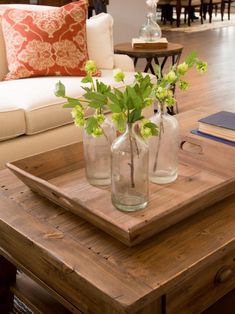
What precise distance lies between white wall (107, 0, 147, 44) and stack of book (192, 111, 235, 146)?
4.29 m

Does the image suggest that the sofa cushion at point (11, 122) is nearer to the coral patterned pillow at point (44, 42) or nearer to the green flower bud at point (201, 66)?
the coral patterned pillow at point (44, 42)

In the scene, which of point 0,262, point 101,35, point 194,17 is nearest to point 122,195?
point 0,262

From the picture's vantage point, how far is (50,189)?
3.82ft

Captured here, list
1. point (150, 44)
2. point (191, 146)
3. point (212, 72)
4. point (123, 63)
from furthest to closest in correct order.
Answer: point (212, 72) < point (150, 44) < point (123, 63) < point (191, 146)

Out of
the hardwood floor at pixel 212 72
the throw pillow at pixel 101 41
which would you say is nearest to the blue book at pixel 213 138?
the throw pillow at pixel 101 41

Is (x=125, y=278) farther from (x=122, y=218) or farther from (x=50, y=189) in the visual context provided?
(x=50, y=189)

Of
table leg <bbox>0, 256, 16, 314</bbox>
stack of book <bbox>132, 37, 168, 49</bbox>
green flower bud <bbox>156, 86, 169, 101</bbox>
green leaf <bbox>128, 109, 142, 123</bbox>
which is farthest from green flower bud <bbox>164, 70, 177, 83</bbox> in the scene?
stack of book <bbox>132, 37, 168, 49</bbox>

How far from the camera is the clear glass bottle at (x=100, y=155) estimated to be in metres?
1.27

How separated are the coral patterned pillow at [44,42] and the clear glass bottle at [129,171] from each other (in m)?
1.49

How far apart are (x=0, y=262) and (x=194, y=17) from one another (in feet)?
28.9

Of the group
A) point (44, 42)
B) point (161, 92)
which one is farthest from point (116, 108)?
point (44, 42)

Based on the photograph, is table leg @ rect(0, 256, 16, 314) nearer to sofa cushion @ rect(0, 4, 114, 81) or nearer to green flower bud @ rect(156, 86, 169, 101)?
green flower bud @ rect(156, 86, 169, 101)

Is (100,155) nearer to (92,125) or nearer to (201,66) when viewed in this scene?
(92,125)

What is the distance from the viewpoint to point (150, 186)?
1.26m
